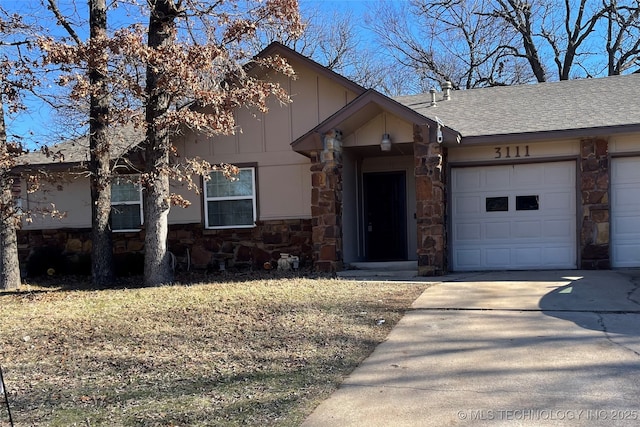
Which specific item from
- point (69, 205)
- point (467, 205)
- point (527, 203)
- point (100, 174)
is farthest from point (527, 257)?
point (69, 205)

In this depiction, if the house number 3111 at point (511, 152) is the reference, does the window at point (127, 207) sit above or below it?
below

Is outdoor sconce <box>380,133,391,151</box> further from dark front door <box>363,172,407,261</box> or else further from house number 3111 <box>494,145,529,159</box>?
dark front door <box>363,172,407,261</box>

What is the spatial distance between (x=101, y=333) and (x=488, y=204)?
7.80 m

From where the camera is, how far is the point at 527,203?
10836 mm

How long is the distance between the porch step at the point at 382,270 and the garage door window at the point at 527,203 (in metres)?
2.40

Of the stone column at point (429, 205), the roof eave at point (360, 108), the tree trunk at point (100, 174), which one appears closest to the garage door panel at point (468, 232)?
the stone column at point (429, 205)

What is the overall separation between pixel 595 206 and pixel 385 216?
15.5 ft

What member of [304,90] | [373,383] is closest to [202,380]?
[373,383]

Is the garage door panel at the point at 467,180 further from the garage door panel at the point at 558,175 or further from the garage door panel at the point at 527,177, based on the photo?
the garage door panel at the point at 558,175

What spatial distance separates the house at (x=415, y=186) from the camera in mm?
10195

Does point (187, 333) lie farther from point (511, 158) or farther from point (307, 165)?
point (511, 158)

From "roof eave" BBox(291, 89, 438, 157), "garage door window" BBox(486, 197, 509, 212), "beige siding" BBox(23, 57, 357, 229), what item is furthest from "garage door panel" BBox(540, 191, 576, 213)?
"beige siding" BBox(23, 57, 357, 229)

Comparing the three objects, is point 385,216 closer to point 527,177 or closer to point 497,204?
point 497,204

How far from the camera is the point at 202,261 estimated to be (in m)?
12.7
